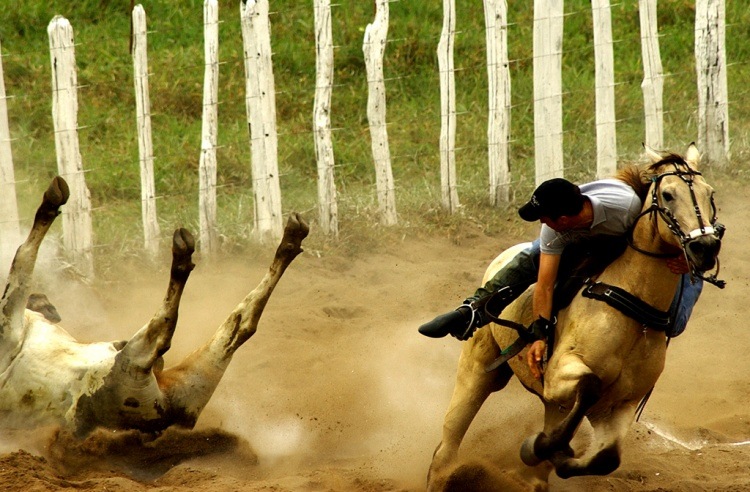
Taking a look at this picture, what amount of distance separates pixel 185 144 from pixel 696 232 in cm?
902

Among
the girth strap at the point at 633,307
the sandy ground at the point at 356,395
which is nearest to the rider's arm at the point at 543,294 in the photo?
the girth strap at the point at 633,307

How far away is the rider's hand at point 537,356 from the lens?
5.85 m

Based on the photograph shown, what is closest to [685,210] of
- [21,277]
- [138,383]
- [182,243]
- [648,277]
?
[648,277]

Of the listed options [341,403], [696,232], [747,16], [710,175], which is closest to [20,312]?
[341,403]

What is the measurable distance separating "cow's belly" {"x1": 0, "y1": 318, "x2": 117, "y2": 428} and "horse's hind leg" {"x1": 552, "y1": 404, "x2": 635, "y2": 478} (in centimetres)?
274

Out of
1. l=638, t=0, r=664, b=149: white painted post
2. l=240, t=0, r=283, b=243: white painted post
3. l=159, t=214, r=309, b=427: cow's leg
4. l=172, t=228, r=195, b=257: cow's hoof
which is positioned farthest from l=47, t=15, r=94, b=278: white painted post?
l=638, t=0, r=664, b=149: white painted post

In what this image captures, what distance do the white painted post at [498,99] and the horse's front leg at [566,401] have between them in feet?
18.6

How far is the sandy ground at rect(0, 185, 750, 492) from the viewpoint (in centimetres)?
641

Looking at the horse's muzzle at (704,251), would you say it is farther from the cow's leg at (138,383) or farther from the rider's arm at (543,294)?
the cow's leg at (138,383)

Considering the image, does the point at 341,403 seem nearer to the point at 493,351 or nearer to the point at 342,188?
the point at 493,351

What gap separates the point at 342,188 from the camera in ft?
40.4

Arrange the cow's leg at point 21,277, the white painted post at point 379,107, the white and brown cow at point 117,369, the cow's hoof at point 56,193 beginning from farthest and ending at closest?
the white painted post at point 379,107 → the cow's hoof at point 56,193 → the cow's leg at point 21,277 → the white and brown cow at point 117,369

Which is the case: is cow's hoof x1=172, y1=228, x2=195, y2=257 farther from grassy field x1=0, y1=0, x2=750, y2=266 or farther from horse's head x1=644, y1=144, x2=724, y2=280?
grassy field x1=0, y1=0, x2=750, y2=266

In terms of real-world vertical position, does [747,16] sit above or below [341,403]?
above
